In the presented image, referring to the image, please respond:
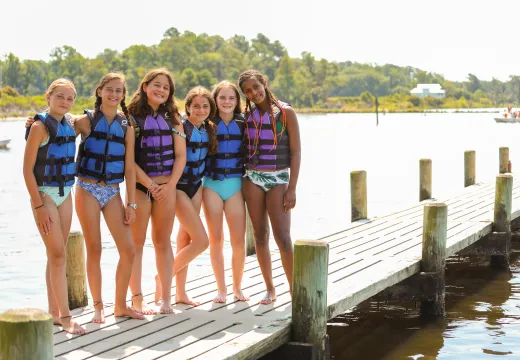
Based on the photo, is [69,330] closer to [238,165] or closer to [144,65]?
[238,165]

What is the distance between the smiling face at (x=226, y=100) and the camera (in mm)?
7676

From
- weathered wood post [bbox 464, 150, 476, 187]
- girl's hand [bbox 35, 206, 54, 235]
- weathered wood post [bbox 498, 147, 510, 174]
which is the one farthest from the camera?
weathered wood post [bbox 498, 147, 510, 174]

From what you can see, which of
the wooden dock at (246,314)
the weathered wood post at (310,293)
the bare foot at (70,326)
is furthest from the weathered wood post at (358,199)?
the bare foot at (70,326)

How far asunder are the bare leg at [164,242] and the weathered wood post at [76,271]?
894mm

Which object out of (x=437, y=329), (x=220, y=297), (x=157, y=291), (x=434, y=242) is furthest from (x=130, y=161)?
(x=437, y=329)

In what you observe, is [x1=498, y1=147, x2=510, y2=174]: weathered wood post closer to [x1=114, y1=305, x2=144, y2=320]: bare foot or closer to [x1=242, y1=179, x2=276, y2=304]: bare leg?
[x1=242, y1=179, x2=276, y2=304]: bare leg

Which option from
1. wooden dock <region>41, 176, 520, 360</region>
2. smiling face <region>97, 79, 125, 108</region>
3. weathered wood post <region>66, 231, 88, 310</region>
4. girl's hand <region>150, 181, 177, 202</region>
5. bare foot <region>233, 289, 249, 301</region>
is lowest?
wooden dock <region>41, 176, 520, 360</region>

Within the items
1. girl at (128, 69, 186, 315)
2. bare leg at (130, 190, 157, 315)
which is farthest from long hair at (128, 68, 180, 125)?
bare leg at (130, 190, 157, 315)

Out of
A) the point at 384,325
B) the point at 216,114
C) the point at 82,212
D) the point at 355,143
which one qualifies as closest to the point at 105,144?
the point at 82,212

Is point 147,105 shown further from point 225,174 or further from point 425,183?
point 425,183

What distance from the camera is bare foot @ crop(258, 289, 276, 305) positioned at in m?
7.78

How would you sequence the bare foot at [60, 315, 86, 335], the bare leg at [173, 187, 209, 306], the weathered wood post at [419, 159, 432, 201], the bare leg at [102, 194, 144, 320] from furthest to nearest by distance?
the weathered wood post at [419, 159, 432, 201]
the bare leg at [173, 187, 209, 306]
the bare leg at [102, 194, 144, 320]
the bare foot at [60, 315, 86, 335]

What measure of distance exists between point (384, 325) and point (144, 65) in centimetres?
19117

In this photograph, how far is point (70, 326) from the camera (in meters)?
6.70
